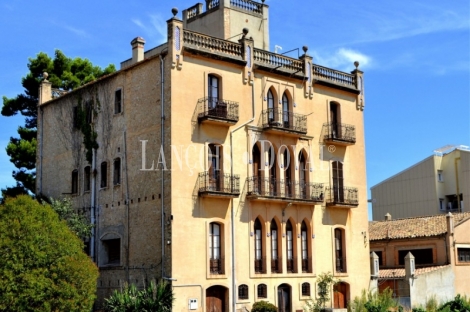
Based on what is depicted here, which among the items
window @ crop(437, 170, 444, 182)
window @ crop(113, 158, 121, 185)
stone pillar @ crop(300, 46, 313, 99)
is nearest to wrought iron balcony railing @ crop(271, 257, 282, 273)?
window @ crop(113, 158, 121, 185)

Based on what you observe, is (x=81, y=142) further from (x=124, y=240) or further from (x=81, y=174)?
(x=124, y=240)

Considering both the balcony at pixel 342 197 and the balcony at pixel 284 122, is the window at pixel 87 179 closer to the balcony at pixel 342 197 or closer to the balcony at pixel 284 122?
the balcony at pixel 284 122

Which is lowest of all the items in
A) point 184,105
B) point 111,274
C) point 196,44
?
point 111,274

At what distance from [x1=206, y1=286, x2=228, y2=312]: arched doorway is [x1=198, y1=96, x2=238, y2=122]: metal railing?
7.94 meters

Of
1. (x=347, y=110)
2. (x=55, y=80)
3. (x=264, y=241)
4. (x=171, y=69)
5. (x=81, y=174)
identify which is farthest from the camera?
(x=55, y=80)

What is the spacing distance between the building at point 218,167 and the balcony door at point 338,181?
0.07 meters

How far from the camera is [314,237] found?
120 feet

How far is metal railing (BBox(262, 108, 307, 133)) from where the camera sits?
1388 inches

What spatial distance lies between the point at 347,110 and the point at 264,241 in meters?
10.2

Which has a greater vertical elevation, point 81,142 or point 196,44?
point 196,44

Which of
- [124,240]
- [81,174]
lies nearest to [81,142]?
[81,174]

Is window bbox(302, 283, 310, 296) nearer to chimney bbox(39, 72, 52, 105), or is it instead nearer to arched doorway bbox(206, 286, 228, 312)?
arched doorway bbox(206, 286, 228, 312)

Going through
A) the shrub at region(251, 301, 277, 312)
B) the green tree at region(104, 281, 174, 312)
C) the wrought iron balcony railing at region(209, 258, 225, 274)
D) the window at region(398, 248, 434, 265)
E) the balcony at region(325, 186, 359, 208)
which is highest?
the balcony at region(325, 186, 359, 208)

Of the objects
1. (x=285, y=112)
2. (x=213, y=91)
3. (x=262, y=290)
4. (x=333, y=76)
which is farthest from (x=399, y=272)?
(x=213, y=91)
